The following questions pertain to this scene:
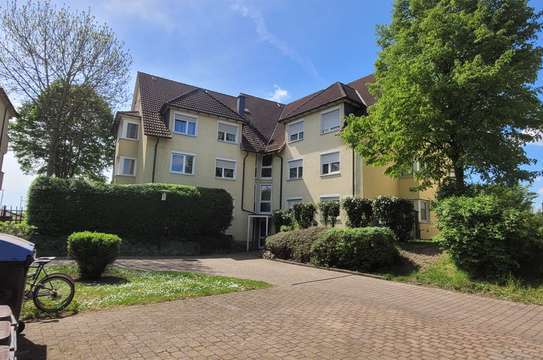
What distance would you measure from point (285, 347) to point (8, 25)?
23124mm

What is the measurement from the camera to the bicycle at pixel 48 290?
686cm

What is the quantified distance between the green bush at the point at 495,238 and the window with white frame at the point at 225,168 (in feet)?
64.2

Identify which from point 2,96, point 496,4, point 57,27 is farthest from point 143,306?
point 2,96

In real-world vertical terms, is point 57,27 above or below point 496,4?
above

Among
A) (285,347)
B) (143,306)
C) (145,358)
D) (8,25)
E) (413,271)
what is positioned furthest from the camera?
(8,25)

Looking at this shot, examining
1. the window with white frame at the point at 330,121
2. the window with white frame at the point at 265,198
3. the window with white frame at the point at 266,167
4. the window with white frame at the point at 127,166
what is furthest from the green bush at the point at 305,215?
the window with white frame at the point at 127,166

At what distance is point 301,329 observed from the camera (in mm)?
6043

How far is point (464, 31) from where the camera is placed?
14047 mm

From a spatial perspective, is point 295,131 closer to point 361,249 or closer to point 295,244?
point 295,244

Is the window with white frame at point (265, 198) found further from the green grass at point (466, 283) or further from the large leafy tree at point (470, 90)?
the green grass at point (466, 283)

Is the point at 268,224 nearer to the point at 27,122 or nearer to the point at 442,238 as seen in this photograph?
the point at 442,238

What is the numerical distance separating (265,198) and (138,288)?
2037cm

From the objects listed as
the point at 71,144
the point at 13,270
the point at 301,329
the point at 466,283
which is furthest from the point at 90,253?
the point at 71,144

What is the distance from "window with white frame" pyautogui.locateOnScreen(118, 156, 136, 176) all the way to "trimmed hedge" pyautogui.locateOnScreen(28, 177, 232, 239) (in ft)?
19.5
